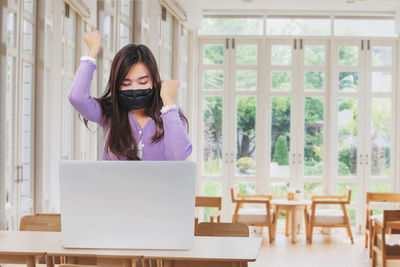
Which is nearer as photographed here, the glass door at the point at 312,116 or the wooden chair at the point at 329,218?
the wooden chair at the point at 329,218

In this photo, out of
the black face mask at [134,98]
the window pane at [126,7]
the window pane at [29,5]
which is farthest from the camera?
the window pane at [126,7]

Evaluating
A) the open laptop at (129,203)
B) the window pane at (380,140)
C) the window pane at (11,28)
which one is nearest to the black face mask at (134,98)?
the open laptop at (129,203)

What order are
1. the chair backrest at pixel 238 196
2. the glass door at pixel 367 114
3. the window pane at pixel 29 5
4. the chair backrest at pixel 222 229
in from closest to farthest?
the chair backrest at pixel 222 229 < the window pane at pixel 29 5 < the chair backrest at pixel 238 196 < the glass door at pixel 367 114

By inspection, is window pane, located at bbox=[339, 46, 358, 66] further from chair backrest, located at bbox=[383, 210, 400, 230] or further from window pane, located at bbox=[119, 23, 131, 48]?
window pane, located at bbox=[119, 23, 131, 48]

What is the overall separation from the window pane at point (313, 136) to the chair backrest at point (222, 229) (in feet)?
20.6

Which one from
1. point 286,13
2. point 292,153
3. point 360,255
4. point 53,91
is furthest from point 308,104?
point 53,91

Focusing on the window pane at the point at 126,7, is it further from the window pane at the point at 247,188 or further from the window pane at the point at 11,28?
the window pane at the point at 247,188

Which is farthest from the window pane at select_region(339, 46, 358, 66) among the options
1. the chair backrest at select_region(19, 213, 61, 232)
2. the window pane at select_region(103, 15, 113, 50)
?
the chair backrest at select_region(19, 213, 61, 232)

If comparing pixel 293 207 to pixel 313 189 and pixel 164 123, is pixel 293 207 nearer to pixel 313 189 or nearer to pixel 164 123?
pixel 313 189

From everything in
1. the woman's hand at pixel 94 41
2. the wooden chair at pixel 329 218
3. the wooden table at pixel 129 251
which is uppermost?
the woman's hand at pixel 94 41

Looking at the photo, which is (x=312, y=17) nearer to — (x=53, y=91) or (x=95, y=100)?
(x=53, y=91)

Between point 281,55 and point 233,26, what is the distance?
91cm

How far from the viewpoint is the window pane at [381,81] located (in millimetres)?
9922

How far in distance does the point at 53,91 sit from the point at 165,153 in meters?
3.51
